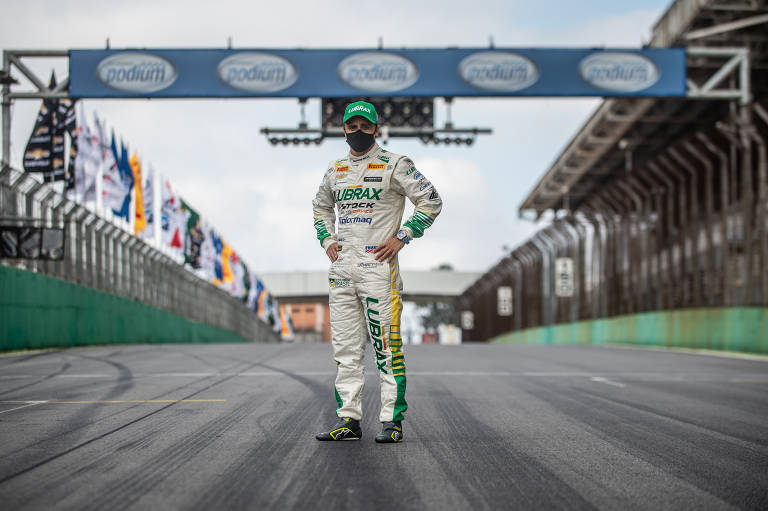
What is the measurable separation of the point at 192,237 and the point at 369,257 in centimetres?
3175

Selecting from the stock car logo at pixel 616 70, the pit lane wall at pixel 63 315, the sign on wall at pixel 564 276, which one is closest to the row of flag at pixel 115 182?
the pit lane wall at pixel 63 315

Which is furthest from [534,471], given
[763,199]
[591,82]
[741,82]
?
[741,82]

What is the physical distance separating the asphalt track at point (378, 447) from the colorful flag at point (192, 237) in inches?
1045

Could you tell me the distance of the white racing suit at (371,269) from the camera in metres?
4.55

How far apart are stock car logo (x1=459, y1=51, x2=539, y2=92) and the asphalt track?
1131cm

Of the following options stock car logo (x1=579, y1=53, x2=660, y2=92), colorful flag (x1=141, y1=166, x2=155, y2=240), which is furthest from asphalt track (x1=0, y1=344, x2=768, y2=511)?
colorful flag (x1=141, y1=166, x2=155, y2=240)

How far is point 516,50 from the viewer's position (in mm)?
18438

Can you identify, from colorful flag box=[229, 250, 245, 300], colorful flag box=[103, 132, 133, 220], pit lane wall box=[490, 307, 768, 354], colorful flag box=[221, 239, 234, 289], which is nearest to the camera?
pit lane wall box=[490, 307, 768, 354]

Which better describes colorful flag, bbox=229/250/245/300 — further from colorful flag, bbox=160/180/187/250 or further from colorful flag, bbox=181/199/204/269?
colorful flag, bbox=160/180/187/250

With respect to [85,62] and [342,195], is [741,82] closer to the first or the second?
[85,62]

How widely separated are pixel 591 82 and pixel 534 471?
623 inches

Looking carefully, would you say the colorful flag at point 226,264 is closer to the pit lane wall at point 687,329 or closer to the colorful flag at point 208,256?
the colorful flag at point 208,256

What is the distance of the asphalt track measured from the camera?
3.20m

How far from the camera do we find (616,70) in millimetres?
18375
